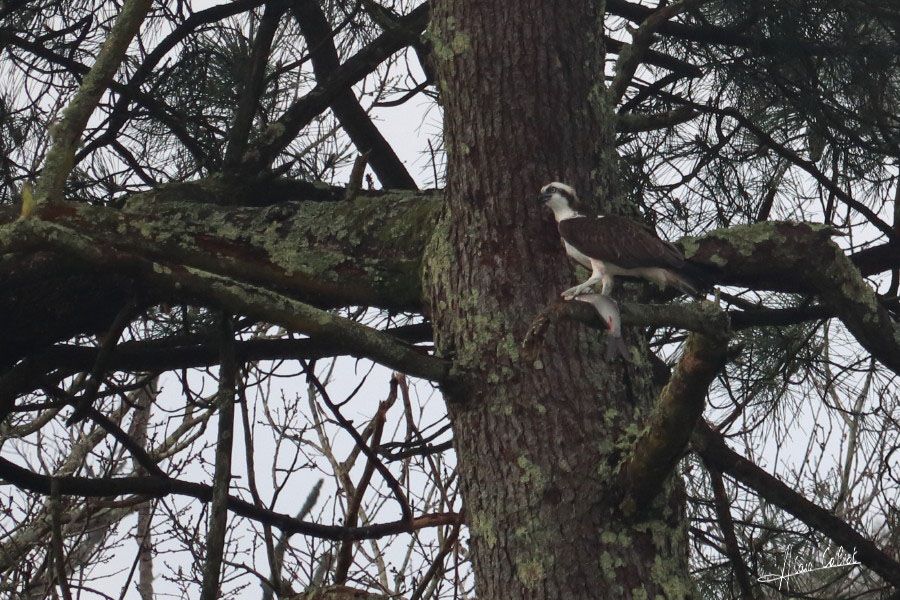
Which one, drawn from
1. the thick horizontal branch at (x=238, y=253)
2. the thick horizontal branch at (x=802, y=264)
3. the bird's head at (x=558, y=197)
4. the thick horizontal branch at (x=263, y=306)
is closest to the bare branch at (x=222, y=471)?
the thick horizontal branch at (x=238, y=253)

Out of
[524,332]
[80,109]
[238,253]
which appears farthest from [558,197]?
[80,109]

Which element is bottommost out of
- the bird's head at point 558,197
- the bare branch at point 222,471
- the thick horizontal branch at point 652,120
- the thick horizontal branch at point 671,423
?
the thick horizontal branch at point 671,423

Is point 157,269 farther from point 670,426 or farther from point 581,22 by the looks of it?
point 581,22

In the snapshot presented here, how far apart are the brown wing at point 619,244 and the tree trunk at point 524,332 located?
0.42 feet

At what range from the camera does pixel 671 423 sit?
6.42ft

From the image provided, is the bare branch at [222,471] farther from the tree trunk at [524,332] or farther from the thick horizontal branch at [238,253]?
the tree trunk at [524,332]

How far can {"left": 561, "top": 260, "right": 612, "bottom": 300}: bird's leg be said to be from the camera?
2.35m

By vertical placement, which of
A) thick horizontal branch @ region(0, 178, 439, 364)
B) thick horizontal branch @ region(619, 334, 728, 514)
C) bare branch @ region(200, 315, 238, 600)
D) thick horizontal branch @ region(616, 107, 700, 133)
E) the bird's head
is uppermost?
thick horizontal branch @ region(616, 107, 700, 133)

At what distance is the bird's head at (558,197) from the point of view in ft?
8.19

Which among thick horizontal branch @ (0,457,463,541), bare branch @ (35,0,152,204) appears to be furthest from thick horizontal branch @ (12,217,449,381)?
thick horizontal branch @ (0,457,463,541)

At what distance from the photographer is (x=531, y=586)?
221 centimetres

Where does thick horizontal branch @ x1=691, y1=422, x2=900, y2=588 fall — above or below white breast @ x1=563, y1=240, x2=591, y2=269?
below

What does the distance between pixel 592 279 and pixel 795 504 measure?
98 centimetres

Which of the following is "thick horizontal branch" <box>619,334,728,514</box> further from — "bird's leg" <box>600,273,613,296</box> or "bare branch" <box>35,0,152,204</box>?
"bare branch" <box>35,0,152,204</box>
